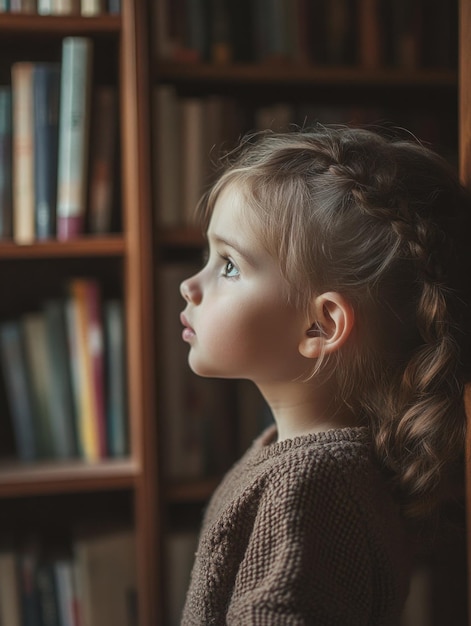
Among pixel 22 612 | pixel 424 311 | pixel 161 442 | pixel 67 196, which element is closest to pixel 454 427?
pixel 424 311

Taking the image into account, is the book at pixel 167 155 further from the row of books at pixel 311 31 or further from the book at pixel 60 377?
the book at pixel 60 377

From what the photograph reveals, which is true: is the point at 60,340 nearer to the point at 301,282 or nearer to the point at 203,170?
the point at 203,170

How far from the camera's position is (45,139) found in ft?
4.25

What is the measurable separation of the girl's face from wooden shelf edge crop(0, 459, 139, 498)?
54cm

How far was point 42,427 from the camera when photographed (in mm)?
1405

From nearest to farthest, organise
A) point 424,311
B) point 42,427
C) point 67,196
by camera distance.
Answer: point 424,311 → point 67,196 → point 42,427

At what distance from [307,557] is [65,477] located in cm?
72

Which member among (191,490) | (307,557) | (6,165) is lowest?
(191,490)

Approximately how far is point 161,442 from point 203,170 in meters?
0.53

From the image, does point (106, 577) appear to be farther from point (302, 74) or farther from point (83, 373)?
point (302, 74)

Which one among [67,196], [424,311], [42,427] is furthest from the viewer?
[42,427]

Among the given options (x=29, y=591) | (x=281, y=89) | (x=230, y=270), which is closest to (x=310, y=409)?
(x=230, y=270)

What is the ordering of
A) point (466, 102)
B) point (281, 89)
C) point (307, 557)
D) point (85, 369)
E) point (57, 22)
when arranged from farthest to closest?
1. point (281, 89)
2. point (85, 369)
3. point (57, 22)
4. point (466, 102)
5. point (307, 557)

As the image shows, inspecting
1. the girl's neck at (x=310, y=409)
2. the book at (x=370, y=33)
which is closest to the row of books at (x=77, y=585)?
the girl's neck at (x=310, y=409)
